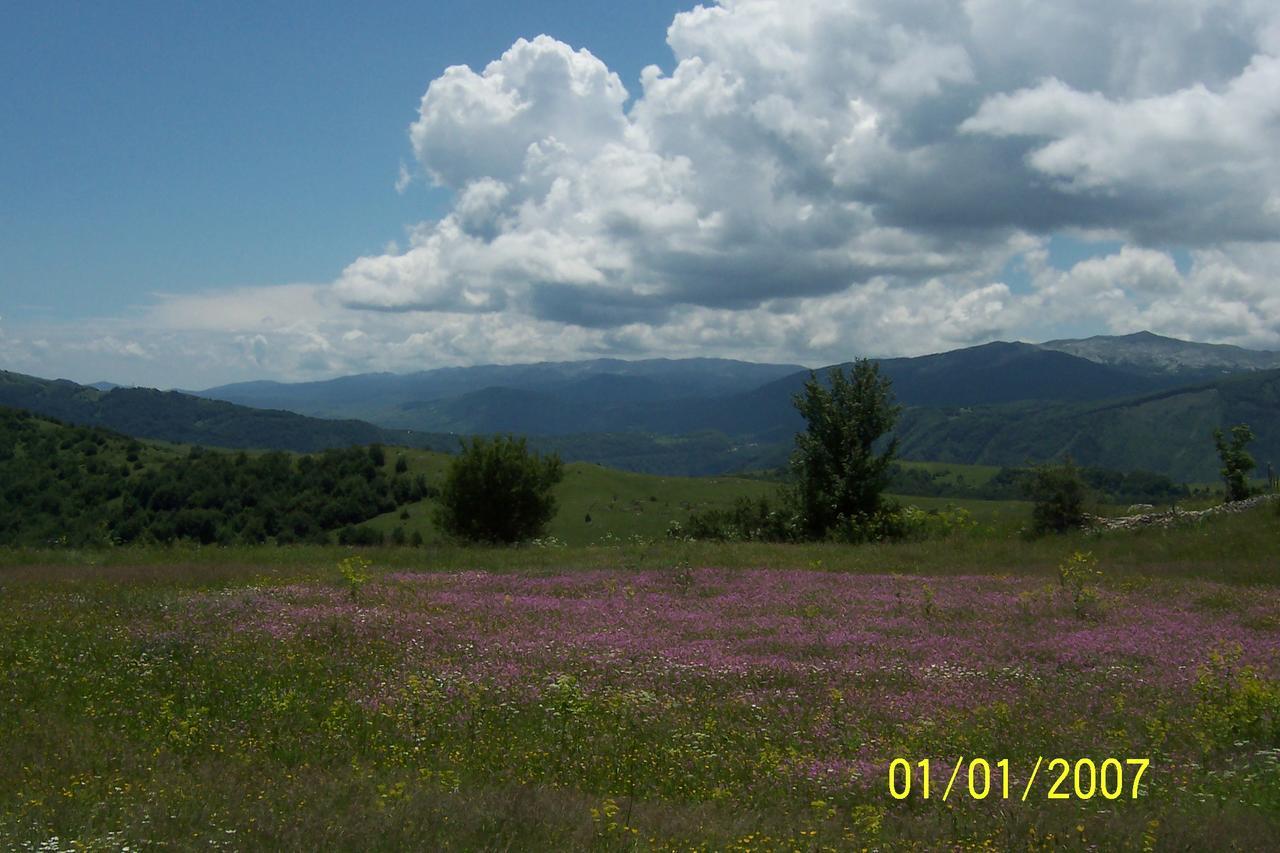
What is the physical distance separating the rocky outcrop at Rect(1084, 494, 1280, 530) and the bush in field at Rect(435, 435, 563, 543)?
73.2 ft

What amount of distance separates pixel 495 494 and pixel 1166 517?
26.4 m

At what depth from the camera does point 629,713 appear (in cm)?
1066

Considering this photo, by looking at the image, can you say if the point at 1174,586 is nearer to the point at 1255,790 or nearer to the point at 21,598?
the point at 1255,790

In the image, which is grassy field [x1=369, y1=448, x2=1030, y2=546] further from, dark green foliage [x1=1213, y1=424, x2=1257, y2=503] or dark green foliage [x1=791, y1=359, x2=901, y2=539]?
dark green foliage [x1=1213, y1=424, x2=1257, y2=503]

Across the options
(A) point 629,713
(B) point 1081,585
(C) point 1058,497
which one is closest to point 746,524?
(C) point 1058,497

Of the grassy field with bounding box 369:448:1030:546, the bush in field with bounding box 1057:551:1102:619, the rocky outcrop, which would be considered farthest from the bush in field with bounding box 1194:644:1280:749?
the grassy field with bounding box 369:448:1030:546

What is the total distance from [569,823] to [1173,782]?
19.0ft

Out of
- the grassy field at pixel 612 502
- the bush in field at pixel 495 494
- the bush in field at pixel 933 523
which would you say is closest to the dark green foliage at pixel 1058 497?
the bush in field at pixel 933 523

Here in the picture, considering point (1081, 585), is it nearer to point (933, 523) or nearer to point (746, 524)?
point (933, 523)

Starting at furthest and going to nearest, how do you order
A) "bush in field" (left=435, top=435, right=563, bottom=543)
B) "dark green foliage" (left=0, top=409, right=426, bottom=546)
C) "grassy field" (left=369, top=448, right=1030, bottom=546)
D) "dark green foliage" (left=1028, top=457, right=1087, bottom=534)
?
1. "grassy field" (left=369, top=448, right=1030, bottom=546)
2. "dark green foliage" (left=0, top=409, right=426, bottom=546)
3. "bush in field" (left=435, top=435, right=563, bottom=543)
4. "dark green foliage" (left=1028, top=457, right=1087, bottom=534)

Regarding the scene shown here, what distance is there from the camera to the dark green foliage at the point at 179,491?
10319 centimetres

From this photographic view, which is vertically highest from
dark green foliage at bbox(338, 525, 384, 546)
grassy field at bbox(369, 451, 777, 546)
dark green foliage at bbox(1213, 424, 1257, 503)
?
dark green foliage at bbox(1213, 424, 1257, 503)

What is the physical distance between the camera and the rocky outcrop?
97.5ft

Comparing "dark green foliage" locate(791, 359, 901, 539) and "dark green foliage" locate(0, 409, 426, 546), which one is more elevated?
"dark green foliage" locate(791, 359, 901, 539)
